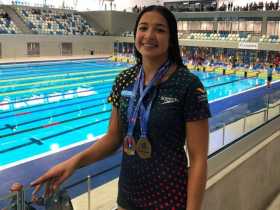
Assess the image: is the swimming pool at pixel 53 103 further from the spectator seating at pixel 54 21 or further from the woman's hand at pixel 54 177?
the spectator seating at pixel 54 21

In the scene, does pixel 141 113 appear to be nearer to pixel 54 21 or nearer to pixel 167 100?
pixel 167 100

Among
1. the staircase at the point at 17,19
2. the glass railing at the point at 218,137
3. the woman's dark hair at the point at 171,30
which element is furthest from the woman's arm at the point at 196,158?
the staircase at the point at 17,19

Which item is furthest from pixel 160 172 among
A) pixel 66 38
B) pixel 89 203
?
pixel 66 38

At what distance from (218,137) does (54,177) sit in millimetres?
2164

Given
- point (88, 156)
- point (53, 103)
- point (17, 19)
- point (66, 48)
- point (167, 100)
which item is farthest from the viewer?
point (66, 48)

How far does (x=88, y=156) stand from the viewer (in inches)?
54.7

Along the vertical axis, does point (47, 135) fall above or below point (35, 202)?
below

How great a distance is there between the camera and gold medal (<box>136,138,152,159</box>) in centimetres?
123

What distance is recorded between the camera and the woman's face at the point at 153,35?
122 cm

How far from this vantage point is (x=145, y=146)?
48.5 inches

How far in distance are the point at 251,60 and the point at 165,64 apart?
16747mm

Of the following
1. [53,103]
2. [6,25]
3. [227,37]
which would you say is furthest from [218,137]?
[6,25]

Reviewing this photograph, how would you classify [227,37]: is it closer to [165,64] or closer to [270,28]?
[270,28]

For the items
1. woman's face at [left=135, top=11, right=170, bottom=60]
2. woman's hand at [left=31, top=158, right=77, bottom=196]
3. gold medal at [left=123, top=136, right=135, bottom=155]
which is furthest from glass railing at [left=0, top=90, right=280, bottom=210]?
woman's face at [left=135, top=11, right=170, bottom=60]
